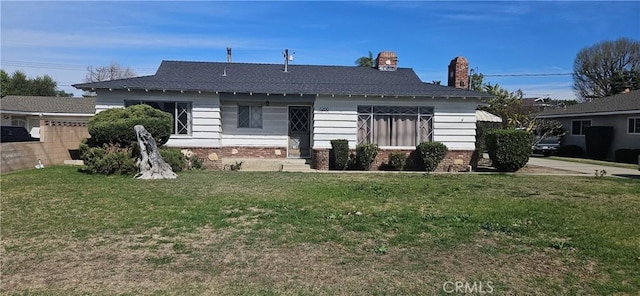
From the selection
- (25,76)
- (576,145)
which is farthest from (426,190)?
(25,76)

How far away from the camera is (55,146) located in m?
14.8

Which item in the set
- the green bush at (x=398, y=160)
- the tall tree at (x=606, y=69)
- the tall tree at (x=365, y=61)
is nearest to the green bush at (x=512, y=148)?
the green bush at (x=398, y=160)

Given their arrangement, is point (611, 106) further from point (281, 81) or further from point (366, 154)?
point (281, 81)

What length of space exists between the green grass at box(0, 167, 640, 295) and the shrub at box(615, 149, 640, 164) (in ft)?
51.8

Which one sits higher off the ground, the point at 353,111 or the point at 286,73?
the point at 286,73

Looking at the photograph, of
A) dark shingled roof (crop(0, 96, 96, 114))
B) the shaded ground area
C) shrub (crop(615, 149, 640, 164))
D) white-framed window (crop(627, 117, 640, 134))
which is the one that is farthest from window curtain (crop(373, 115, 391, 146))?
dark shingled roof (crop(0, 96, 96, 114))

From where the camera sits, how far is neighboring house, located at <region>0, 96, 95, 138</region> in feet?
100

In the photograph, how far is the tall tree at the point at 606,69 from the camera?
4594 centimetres

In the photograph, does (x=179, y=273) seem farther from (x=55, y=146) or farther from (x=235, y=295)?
(x=55, y=146)

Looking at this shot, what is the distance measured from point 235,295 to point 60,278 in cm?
174

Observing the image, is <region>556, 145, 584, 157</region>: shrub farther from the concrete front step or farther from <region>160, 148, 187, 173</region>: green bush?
<region>160, 148, 187, 173</region>: green bush

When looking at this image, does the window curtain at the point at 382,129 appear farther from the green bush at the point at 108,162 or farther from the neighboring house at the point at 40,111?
the neighboring house at the point at 40,111

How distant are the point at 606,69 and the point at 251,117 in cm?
4644

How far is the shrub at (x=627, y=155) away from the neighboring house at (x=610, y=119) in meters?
0.91
